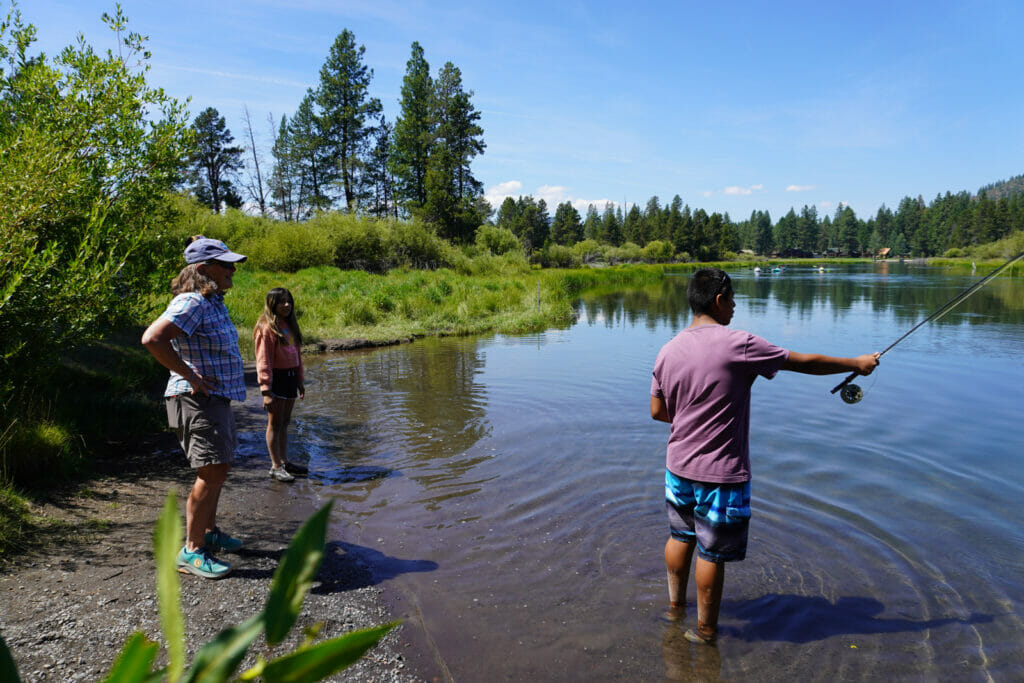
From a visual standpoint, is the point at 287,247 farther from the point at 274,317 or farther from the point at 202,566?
the point at 202,566

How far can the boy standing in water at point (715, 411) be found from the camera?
11.8ft

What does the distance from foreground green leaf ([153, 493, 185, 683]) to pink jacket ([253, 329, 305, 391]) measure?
6159mm

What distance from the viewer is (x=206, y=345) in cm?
439

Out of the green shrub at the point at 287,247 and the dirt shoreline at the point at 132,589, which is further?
the green shrub at the point at 287,247

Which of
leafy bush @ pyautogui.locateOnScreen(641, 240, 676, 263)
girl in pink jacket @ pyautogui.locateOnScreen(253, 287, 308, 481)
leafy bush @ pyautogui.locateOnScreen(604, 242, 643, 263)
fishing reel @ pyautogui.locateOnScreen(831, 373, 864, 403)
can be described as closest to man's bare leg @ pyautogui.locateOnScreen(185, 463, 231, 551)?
girl in pink jacket @ pyautogui.locateOnScreen(253, 287, 308, 481)

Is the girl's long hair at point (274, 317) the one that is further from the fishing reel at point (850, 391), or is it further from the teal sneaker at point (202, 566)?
the fishing reel at point (850, 391)

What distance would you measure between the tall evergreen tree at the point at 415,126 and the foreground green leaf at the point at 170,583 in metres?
47.8

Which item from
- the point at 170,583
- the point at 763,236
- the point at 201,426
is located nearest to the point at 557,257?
the point at 201,426

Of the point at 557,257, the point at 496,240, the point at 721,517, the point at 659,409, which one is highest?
the point at 496,240

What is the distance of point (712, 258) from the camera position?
374ft

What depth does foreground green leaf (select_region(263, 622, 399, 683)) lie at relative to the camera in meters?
0.48

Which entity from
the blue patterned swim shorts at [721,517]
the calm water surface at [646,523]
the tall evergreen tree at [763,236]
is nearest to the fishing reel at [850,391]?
the blue patterned swim shorts at [721,517]

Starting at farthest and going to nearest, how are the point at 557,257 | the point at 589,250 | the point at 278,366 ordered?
1. the point at 589,250
2. the point at 557,257
3. the point at 278,366

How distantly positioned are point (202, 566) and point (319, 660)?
4.55m
